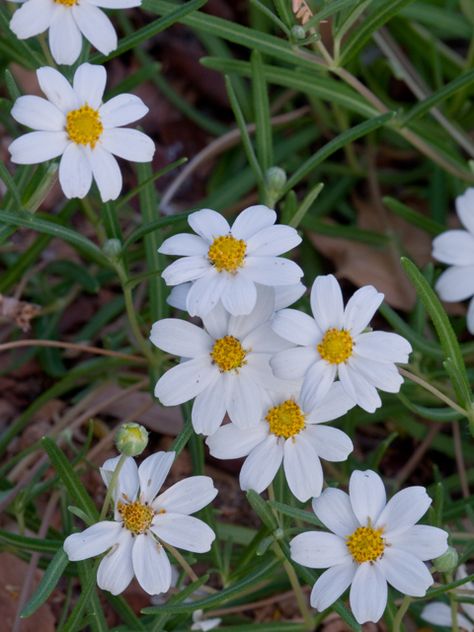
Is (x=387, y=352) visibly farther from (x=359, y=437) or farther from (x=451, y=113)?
(x=451, y=113)

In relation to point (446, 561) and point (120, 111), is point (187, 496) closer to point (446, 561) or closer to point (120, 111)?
point (446, 561)

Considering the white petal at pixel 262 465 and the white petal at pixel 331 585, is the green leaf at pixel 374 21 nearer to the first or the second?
the white petal at pixel 262 465

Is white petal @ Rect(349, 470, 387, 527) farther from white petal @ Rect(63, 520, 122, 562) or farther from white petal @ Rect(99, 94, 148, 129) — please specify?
white petal @ Rect(99, 94, 148, 129)

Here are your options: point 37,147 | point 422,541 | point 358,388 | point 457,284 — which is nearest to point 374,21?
point 457,284

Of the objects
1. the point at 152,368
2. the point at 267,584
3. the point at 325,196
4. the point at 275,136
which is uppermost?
the point at 275,136

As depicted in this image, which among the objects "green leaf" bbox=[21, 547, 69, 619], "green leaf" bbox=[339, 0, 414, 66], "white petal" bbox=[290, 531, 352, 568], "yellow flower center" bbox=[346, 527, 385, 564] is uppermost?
"green leaf" bbox=[339, 0, 414, 66]

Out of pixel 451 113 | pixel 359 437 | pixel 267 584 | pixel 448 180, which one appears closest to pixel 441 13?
pixel 451 113

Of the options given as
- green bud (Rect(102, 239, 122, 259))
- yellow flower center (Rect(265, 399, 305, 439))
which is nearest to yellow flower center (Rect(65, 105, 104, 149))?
green bud (Rect(102, 239, 122, 259))
